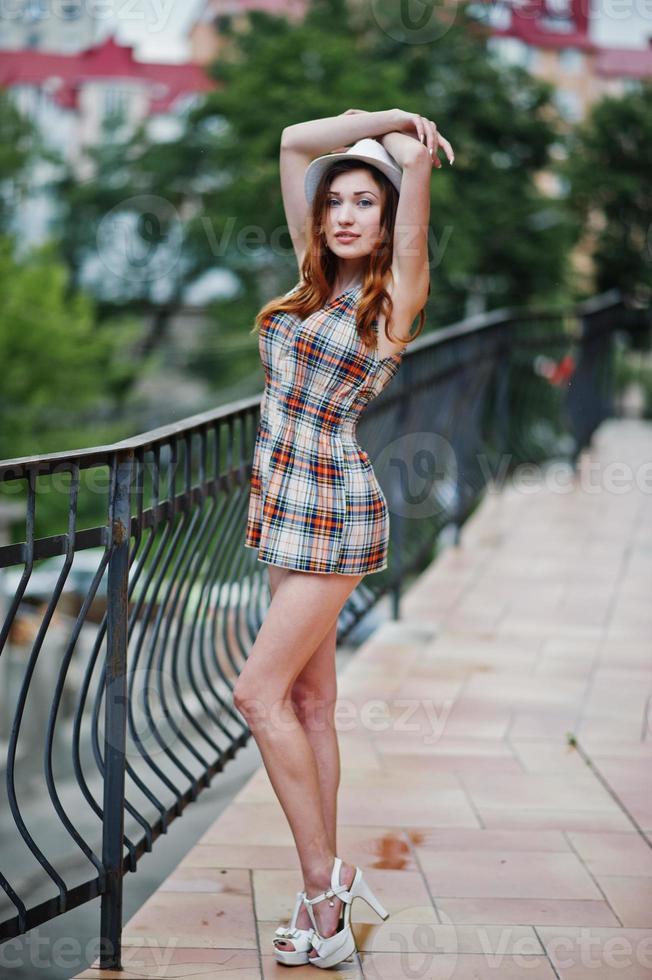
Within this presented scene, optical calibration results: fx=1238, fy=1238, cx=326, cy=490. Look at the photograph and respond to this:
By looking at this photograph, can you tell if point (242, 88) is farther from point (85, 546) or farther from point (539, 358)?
point (85, 546)

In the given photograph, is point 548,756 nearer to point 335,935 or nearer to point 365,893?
point 365,893

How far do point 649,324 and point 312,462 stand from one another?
30.7ft

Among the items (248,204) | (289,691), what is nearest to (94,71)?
(248,204)

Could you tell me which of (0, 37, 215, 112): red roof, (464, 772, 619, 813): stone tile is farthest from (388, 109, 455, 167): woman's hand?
(0, 37, 215, 112): red roof

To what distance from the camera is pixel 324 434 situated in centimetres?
245

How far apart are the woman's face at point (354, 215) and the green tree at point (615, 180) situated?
17902 millimetres

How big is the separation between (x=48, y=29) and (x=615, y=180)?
31203 mm

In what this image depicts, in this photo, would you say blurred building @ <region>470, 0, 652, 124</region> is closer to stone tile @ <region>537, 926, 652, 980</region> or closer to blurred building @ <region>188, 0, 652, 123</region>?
blurred building @ <region>188, 0, 652, 123</region>

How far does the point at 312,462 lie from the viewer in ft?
7.98

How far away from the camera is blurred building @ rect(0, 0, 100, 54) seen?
41.6m

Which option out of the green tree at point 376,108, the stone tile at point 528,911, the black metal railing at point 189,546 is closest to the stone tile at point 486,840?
the stone tile at point 528,911

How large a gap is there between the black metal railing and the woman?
0.30 meters

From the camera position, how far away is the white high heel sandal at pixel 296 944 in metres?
2.53

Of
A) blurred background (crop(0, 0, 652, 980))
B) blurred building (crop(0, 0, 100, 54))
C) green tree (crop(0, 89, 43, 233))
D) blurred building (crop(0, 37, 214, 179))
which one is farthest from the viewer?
blurred building (crop(0, 0, 100, 54))
